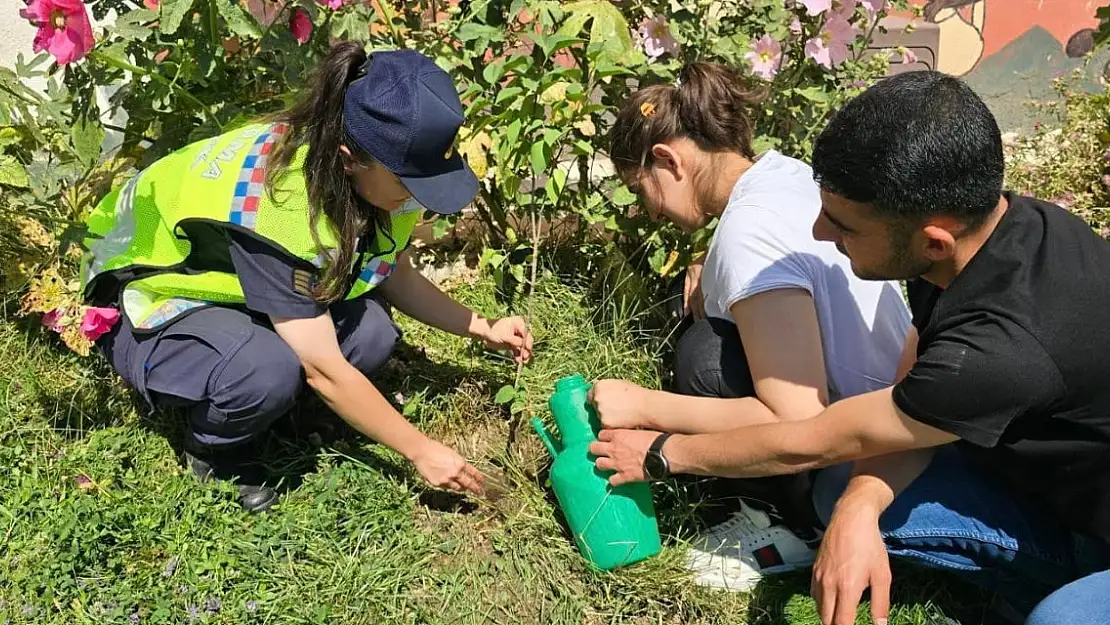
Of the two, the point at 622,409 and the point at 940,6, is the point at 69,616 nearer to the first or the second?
the point at 622,409

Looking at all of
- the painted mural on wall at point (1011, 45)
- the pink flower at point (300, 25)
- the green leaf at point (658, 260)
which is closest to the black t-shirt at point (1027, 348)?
the green leaf at point (658, 260)

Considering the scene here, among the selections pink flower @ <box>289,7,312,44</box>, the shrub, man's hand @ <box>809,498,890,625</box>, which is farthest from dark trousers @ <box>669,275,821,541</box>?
pink flower @ <box>289,7,312,44</box>

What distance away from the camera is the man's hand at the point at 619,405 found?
77.4 inches

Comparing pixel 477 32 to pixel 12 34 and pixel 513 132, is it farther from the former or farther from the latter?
pixel 12 34

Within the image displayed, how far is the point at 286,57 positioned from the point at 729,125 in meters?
1.05

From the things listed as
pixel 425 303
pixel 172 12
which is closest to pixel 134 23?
pixel 172 12

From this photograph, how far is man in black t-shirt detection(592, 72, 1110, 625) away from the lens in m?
1.40

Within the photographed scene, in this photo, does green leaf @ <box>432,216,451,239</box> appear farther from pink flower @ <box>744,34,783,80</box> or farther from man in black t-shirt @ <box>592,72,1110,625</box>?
man in black t-shirt @ <box>592,72,1110,625</box>

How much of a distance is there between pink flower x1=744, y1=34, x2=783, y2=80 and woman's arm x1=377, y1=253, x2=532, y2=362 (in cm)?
95

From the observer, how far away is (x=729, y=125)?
2006 mm

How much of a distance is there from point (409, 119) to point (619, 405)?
0.75m

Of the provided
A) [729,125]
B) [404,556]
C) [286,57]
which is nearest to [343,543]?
[404,556]

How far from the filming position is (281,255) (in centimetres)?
182

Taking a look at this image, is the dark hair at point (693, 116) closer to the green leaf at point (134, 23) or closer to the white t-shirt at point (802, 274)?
the white t-shirt at point (802, 274)
